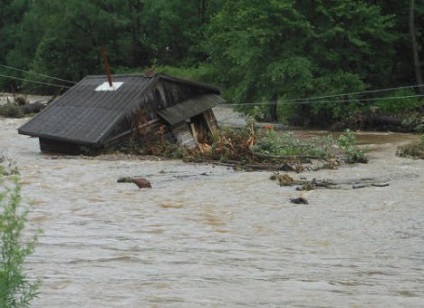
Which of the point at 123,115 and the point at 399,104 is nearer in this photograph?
the point at 123,115

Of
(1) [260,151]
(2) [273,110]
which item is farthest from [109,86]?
(2) [273,110]

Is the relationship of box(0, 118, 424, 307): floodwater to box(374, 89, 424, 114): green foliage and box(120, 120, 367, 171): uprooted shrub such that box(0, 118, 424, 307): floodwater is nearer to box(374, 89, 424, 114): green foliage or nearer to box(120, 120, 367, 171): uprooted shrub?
box(120, 120, 367, 171): uprooted shrub

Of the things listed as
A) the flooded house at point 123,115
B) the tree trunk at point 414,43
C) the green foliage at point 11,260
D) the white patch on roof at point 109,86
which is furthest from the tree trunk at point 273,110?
the green foliage at point 11,260

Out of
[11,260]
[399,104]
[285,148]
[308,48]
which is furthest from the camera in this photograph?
[308,48]

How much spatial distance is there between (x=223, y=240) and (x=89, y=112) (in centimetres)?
1365

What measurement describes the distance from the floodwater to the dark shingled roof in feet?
12.2

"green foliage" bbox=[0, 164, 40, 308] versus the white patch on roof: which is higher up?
the white patch on roof

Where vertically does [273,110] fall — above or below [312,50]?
below

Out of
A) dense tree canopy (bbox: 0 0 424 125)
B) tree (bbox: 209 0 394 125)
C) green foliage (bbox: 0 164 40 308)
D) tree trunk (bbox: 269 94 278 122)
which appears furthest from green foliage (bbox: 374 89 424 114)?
green foliage (bbox: 0 164 40 308)

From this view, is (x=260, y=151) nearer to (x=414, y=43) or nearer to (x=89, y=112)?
(x=89, y=112)

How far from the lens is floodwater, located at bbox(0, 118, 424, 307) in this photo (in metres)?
7.60

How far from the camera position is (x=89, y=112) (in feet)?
76.0

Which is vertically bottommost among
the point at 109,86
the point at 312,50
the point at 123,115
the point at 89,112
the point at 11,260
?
the point at 11,260

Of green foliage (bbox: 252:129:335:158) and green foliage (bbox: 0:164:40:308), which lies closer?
green foliage (bbox: 0:164:40:308)
